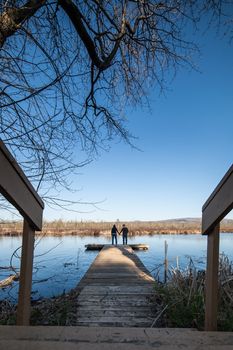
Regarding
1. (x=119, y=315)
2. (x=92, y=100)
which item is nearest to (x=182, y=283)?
(x=119, y=315)

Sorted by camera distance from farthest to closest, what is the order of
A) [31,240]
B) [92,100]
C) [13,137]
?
1. [92,100]
2. [13,137]
3. [31,240]

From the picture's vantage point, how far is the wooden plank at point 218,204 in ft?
6.46

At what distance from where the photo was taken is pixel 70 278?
41.5ft

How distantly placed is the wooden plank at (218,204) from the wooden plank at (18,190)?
1.15 meters

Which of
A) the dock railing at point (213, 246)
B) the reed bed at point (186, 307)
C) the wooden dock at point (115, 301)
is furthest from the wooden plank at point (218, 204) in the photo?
the wooden dock at point (115, 301)

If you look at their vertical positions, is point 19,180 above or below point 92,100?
below

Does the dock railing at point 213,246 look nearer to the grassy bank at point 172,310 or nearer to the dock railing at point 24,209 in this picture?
the grassy bank at point 172,310

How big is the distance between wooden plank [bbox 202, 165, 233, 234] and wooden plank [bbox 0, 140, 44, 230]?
1.15m

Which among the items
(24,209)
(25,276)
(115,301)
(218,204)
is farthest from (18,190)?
(115,301)

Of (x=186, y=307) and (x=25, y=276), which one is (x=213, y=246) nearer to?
(x=25, y=276)

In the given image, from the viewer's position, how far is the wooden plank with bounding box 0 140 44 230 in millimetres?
1949

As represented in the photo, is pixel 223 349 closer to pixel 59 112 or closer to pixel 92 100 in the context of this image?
pixel 59 112

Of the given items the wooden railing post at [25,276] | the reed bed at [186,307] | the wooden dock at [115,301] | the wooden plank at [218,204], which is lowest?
the wooden dock at [115,301]

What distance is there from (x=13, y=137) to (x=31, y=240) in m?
0.99
